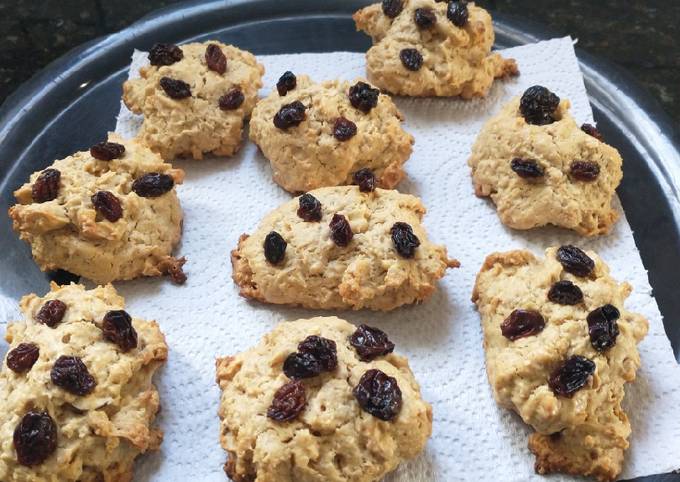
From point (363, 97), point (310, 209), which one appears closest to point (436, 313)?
point (310, 209)

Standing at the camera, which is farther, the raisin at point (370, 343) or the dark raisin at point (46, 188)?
the dark raisin at point (46, 188)

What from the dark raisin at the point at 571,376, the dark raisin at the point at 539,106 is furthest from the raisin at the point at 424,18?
the dark raisin at the point at 571,376

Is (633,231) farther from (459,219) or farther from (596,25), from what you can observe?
(596,25)

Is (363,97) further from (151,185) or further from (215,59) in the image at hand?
(151,185)

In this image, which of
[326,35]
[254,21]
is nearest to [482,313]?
[326,35]

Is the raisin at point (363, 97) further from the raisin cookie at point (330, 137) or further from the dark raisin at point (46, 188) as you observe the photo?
the dark raisin at point (46, 188)
